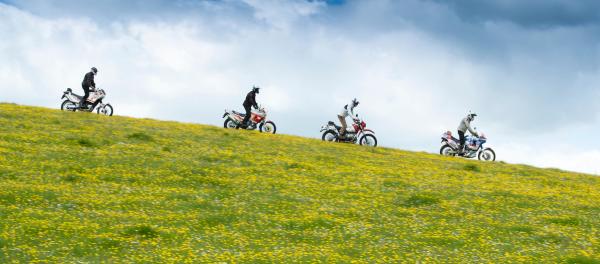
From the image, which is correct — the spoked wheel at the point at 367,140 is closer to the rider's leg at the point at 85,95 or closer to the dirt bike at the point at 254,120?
the dirt bike at the point at 254,120

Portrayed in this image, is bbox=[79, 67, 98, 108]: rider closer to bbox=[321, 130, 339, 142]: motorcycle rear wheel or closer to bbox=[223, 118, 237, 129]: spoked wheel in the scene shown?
bbox=[223, 118, 237, 129]: spoked wheel

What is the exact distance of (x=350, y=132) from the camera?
143 feet

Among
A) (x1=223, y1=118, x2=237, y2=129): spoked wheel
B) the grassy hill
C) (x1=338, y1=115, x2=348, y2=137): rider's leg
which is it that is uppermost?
(x1=338, y1=115, x2=348, y2=137): rider's leg

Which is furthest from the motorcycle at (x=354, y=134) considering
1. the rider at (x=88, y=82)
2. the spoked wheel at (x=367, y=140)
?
the rider at (x=88, y=82)

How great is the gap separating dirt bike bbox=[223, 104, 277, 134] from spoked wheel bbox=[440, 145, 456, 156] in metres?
11.3

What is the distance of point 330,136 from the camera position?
44406 millimetres

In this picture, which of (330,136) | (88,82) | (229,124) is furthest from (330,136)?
(88,82)

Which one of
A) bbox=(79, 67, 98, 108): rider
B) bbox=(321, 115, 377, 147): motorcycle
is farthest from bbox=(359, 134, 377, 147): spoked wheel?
bbox=(79, 67, 98, 108): rider

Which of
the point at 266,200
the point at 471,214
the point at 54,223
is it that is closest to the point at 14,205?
the point at 54,223

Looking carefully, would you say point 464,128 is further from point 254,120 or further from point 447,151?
point 254,120

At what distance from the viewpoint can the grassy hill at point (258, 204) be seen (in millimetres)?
18906

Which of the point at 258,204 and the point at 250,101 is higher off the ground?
the point at 250,101

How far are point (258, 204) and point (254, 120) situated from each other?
2185cm

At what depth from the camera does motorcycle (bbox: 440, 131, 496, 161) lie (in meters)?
45.5
